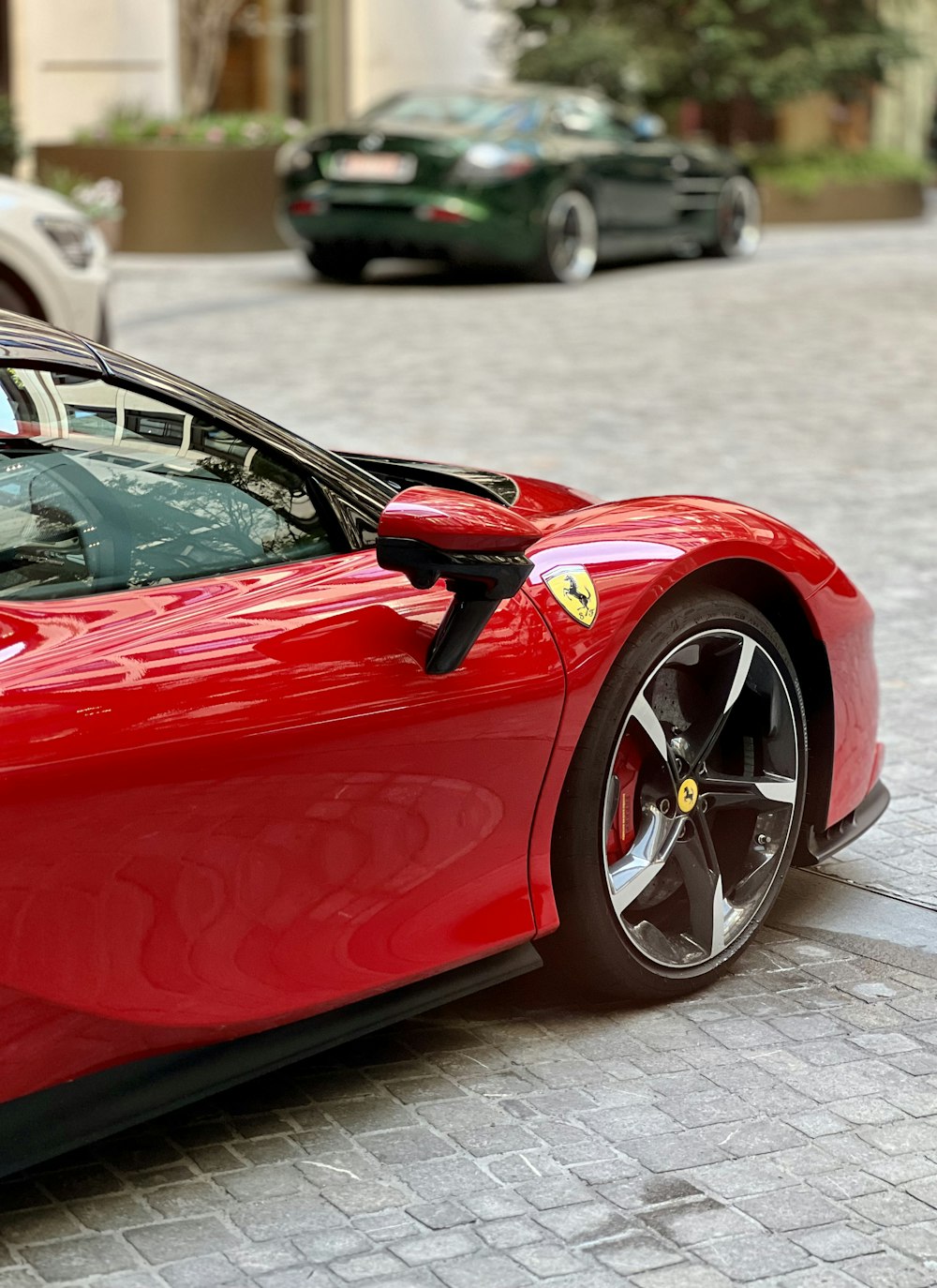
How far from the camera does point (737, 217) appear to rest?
19.1 metres

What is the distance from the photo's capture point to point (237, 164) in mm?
18531

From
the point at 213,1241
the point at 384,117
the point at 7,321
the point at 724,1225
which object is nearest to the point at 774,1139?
the point at 724,1225

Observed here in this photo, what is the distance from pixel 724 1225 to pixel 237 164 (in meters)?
16.6

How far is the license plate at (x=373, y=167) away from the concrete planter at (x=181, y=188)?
9.06ft

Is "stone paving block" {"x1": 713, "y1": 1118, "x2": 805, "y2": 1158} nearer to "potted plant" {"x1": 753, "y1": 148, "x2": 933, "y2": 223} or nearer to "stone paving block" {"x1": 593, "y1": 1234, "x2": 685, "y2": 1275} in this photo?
"stone paving block" {"x1": 593, "y1": 1234, "x2": 685, "y2": 1275}

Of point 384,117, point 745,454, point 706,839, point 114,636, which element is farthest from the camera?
point 384,117

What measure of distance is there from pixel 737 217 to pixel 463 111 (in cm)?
364

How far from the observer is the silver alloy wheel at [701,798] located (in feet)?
11.6

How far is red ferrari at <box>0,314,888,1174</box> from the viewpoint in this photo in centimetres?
268

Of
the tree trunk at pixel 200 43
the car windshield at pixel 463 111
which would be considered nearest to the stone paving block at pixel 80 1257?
A: the car windshield at pixel 463 111

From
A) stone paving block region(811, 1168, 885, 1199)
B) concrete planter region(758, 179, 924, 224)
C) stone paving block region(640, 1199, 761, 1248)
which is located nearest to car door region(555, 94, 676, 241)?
concrete planter region(758, 179, 924, 224)

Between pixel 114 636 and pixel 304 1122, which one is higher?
pixel 114 636

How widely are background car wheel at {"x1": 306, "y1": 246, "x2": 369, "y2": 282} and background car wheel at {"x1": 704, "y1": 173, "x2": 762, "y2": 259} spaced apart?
3.71 metres

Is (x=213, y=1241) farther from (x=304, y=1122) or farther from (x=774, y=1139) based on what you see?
(x=774, y=1139)
